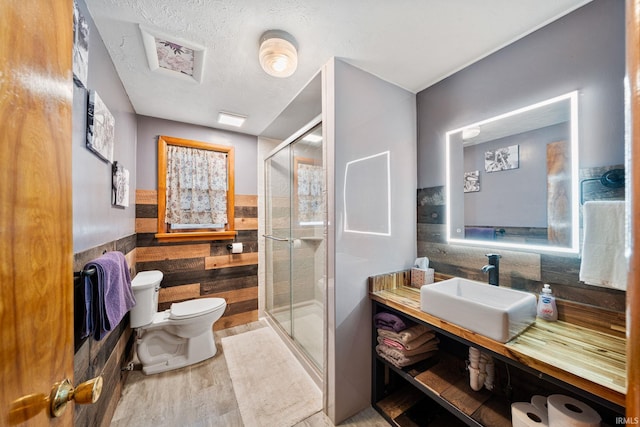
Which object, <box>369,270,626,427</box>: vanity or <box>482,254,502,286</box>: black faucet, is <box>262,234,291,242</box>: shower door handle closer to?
<box>369,270,626,427</box>: vanity

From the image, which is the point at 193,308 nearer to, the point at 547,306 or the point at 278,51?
the point at 278,51

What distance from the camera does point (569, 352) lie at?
91 cm

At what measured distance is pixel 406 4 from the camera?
1.10 m

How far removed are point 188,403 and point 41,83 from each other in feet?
6.50

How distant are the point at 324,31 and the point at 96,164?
1.44m

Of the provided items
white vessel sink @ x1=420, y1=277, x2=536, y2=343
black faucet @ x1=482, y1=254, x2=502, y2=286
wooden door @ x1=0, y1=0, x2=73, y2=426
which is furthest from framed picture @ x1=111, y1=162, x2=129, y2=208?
black faucet @ x1=482, y1=254, x2=502, y2=286

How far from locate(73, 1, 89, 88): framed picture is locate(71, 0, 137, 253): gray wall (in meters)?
0.05

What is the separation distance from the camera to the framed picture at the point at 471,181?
1.54 meters

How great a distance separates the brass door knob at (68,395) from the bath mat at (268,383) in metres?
1.29

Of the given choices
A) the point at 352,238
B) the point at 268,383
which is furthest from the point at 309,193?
the point at 268,383

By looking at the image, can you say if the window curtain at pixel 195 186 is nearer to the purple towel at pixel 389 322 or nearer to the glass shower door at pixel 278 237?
the glass shower door at pixel 278 237

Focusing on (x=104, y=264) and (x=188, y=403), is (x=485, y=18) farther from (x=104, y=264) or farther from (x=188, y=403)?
(x=188, y=403)

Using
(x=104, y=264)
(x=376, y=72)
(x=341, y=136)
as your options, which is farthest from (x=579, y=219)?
(x=104, y=264)

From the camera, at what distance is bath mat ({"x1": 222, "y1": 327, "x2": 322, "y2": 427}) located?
1.53 meters
